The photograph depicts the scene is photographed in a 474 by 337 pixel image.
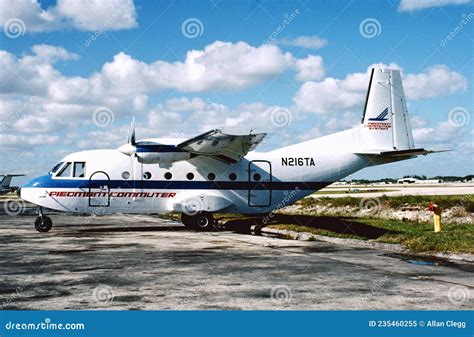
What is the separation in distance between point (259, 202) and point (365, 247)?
7665mm

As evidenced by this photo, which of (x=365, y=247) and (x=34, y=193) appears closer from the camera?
(x=365, y=247)

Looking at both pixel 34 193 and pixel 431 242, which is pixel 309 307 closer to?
pixel 431 242

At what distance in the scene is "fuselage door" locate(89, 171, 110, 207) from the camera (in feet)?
70.2

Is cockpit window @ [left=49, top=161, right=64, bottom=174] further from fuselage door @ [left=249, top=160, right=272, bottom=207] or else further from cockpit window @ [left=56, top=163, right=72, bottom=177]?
fuselage door @ [left=249, top=160, right=272, bottom=207]

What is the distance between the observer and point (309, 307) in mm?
7191

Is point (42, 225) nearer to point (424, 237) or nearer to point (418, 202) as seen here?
point (424, 237)

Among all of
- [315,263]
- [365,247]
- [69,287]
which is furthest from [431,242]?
[69,287]

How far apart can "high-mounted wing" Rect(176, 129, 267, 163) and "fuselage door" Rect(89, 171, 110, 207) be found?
3.72 metres

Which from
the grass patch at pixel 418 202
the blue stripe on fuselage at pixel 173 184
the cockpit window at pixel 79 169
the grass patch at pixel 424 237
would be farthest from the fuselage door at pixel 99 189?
the grass patch at pixel 418 202

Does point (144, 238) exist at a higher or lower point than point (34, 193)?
lower

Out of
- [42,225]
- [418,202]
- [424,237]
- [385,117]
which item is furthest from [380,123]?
[42,225]

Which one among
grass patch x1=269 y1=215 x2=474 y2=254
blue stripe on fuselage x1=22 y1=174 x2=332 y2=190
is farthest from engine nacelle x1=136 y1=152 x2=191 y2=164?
grass patch x1=269 y1=215 x2=474 y2=254

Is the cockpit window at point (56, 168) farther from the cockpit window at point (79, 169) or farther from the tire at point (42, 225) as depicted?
the tire at point (42, 225)

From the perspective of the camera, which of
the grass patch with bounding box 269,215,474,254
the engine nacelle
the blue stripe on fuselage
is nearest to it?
the grass patch with bounding box 269,215,474,254
